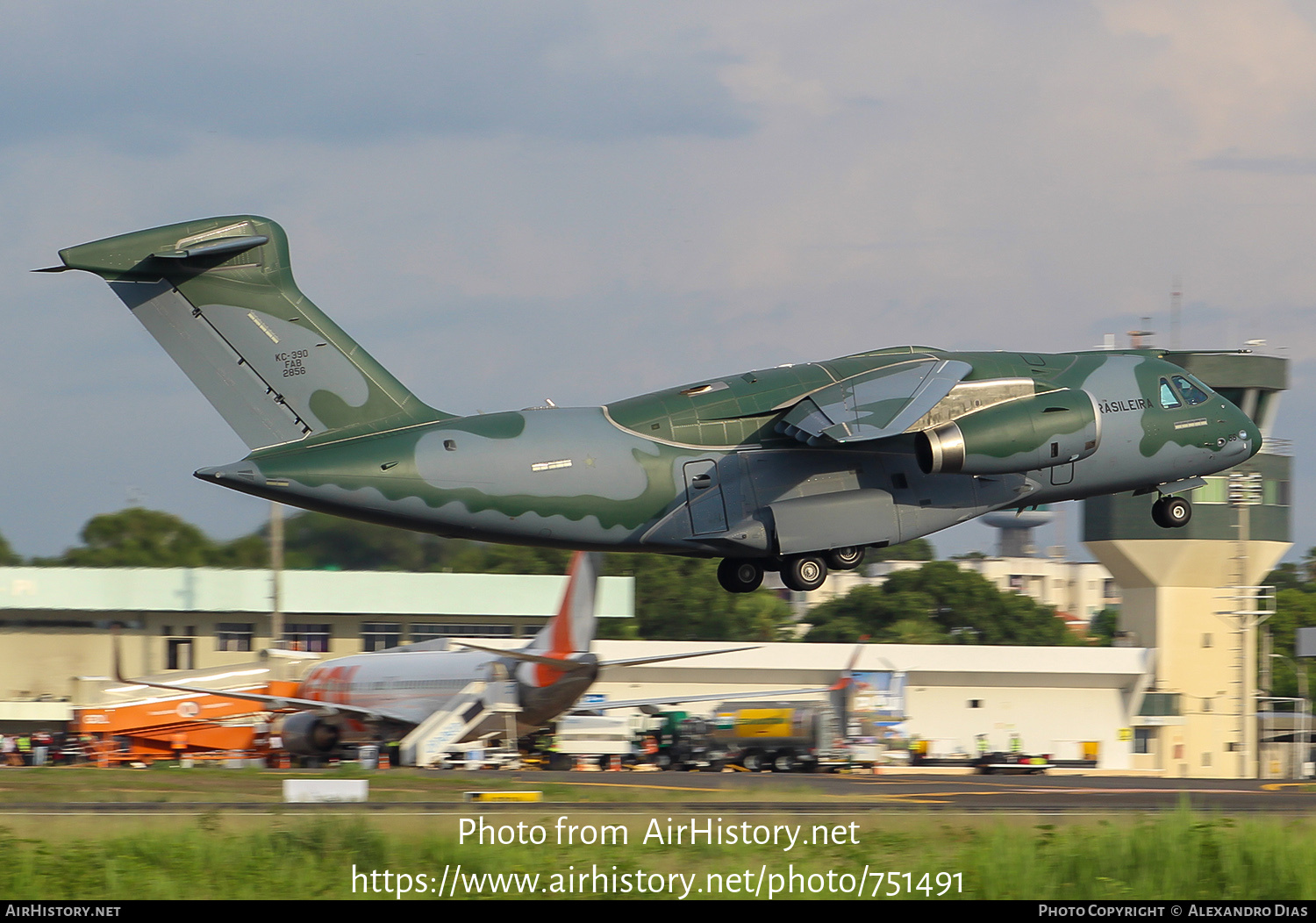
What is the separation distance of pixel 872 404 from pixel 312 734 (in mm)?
25844

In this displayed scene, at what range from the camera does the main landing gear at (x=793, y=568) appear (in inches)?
884

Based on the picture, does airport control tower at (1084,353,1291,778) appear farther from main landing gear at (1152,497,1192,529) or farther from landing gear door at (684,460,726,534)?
landing gear door at (684,460,726,534)

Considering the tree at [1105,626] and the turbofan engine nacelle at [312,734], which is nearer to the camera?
the turbofan engine nacelle at [312,734]

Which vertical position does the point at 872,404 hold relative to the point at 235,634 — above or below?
above

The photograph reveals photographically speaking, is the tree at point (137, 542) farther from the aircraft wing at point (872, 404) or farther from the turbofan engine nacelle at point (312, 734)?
the aircraft wing at point (872, 404)

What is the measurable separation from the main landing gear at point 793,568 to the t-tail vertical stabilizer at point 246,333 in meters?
5.26

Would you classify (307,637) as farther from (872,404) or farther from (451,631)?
(872,404)

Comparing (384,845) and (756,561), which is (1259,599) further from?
(384,845)

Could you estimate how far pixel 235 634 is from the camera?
62.6 metres

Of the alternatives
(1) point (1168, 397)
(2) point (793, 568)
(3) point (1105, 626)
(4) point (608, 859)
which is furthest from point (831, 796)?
(3) point (1105, 626)

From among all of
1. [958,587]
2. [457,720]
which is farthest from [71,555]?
[958,587]

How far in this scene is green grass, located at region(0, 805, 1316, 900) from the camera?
750 inches

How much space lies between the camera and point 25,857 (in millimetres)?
19172

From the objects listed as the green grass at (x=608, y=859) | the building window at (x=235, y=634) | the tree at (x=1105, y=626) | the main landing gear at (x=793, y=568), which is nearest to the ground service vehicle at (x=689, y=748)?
the building window at (x=235, y=634)
